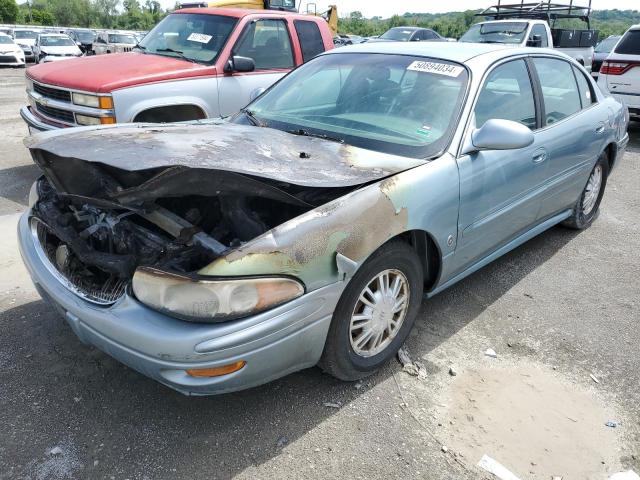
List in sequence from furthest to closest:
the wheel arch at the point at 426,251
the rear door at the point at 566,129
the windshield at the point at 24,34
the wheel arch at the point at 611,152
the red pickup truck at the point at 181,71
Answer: the windshield at the point at 24,34 → the red pickup truck at the point at 181,71 → the wheel arch at the point at 611,152 → the rear door at the point at 566,129 → the wheel arch at the point at 426,251

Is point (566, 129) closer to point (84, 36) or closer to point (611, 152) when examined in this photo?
point (611, 152)

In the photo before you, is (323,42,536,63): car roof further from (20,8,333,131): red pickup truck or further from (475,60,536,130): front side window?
(20,8,333,131): red pickup truck

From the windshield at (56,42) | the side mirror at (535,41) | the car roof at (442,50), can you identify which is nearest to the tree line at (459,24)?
the windshield at (56,42)

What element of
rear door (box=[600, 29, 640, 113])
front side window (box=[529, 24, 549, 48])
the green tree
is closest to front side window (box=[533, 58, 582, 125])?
rear door (box=[600, 29, 640, 113])

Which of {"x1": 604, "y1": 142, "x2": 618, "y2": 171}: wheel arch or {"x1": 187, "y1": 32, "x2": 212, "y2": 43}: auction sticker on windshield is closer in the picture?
{"x1": 604, "y1": 142, "x2": 618, "y2": 171}: wheel arch

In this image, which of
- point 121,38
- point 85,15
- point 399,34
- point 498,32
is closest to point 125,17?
point 85,15

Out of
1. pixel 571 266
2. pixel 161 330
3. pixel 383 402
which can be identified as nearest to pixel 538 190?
pixel 571 266

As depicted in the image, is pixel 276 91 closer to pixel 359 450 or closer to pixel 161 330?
pixel 161 330

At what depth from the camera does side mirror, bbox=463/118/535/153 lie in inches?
115

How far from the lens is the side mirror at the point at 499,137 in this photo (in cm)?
291

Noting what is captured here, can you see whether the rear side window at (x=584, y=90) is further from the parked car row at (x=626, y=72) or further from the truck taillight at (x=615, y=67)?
the truck taillight at (x=615, y=67)

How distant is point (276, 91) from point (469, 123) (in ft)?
5.05

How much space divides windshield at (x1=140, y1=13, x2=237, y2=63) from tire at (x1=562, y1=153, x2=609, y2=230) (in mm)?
4179

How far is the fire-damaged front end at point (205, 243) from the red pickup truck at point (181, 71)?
2.56 m
